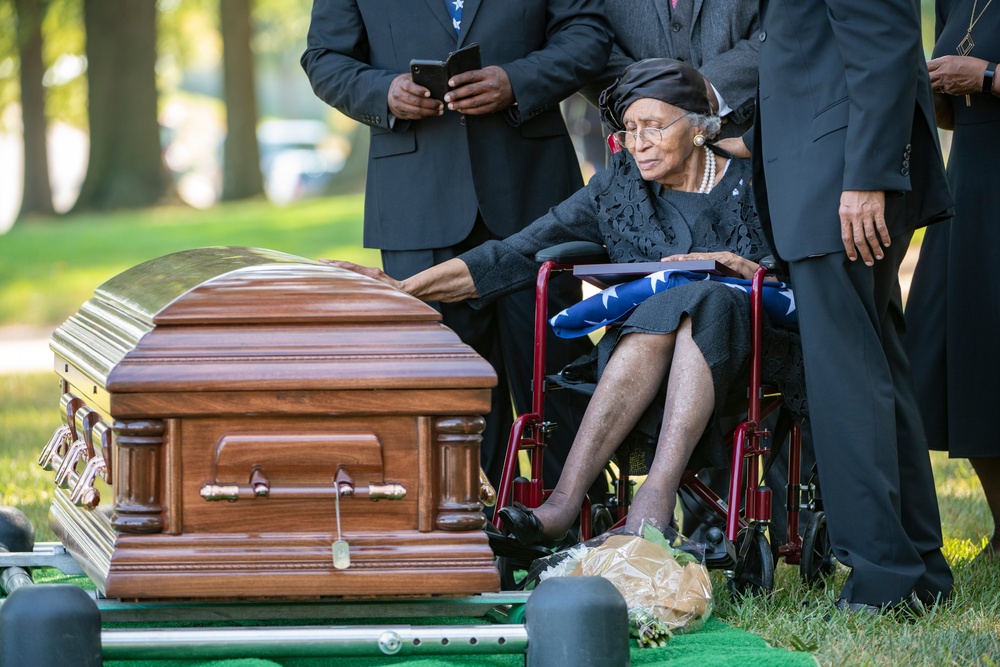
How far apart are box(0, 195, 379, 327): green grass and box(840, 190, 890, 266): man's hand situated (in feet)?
33.2

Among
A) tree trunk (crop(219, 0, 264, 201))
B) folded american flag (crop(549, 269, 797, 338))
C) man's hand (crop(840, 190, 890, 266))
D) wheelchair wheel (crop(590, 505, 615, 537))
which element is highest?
tree trunk (crop(219, 0, 264, 201))

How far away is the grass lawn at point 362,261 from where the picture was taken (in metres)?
3.22

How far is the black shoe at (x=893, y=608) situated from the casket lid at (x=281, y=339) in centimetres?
126

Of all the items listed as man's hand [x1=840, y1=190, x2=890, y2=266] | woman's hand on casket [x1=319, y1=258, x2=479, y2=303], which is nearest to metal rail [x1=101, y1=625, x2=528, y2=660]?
man's hand [x1=840, y1=190, x2=890, y2=266]

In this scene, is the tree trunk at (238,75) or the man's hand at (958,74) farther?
the tree trunk at (238,75)

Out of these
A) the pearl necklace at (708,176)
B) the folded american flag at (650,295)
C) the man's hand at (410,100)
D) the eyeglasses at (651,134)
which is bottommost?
the folded american flag at (650,295)

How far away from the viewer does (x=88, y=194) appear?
1988 cm

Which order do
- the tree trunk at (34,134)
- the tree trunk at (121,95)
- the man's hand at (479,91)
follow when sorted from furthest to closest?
the tree trunk at (34,134) → the tree trunk at (121,95) → the man's hand at (479,91)

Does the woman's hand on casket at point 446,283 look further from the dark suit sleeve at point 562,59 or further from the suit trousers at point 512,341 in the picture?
the dark suit sleeve at point 562,59

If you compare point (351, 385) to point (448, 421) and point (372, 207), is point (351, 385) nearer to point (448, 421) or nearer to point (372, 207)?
point (448, 421)

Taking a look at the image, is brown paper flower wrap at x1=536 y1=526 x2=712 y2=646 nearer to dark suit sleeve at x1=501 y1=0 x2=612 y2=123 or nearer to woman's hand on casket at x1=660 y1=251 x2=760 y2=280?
woman's hand on casket at x1=660 y1=251 x2=760 y2=280

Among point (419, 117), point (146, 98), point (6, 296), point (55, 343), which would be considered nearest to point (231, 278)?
point (55, 343)

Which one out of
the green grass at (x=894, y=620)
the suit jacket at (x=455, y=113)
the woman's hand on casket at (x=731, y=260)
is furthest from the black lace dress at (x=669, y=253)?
the green grass at (x=894, y=620)

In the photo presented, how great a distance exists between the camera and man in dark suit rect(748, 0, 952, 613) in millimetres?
3383
